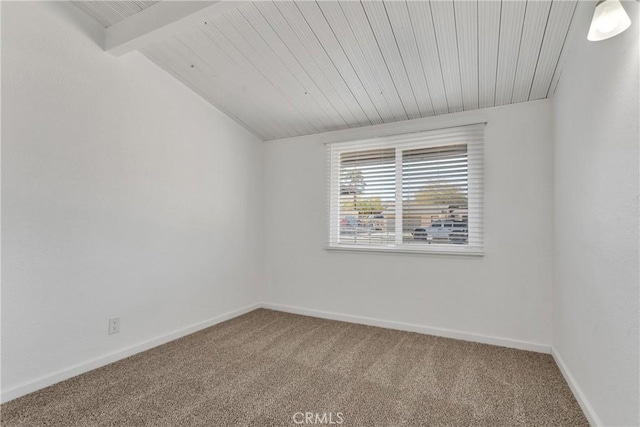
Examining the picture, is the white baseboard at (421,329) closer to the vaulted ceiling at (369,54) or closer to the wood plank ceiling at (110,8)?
the vaulted ceiling at (369,54)

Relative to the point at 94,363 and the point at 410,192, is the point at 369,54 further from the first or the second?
the point at 94,363

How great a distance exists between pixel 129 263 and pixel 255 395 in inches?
57.7

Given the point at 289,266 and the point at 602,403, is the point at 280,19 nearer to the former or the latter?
the point at 289,266

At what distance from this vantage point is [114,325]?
2.37 meters

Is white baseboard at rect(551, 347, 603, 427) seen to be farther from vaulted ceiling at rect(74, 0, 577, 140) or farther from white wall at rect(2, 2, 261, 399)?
white wall at rect(2, 2, 261, 399)

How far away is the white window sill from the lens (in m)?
2.82

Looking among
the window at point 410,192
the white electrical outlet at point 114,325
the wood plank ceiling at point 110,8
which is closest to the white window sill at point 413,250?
the window at point 410,192

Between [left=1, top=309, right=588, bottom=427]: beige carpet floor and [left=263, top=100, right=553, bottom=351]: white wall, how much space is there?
30 centimetres

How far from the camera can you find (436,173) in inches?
118

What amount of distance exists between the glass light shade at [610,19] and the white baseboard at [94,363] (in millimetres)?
3369

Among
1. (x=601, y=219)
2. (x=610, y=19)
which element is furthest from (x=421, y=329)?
(x=610, y=19)

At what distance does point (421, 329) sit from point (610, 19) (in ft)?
8.57

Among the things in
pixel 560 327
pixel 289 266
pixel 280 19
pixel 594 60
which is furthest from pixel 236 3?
pixel 560 327

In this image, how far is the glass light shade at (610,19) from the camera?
1.10 m
